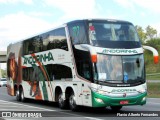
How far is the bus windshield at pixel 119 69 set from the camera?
15.4 metres

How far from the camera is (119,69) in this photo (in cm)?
1546

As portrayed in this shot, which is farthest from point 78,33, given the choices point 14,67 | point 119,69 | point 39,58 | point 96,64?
point 14,67

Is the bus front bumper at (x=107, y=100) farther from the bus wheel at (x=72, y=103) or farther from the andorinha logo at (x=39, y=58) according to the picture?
the andorinha logo at (x=39, y=58)

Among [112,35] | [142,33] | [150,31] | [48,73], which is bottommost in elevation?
[48,73]

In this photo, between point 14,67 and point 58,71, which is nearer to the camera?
point 58,71

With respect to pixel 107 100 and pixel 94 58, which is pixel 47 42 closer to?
pixel 94 58

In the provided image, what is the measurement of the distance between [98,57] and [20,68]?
407 inches

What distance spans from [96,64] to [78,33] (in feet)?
6.32

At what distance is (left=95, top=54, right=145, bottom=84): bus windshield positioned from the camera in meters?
15.4

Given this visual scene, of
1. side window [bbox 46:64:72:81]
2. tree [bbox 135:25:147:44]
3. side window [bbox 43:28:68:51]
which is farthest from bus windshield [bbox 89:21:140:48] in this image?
tree [bbox 135:25:147:44]

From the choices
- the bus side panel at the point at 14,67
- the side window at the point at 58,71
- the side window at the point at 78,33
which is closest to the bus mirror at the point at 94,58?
the side window at the point at 78,33

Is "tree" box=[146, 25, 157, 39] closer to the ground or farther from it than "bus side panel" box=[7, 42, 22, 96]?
farther from it

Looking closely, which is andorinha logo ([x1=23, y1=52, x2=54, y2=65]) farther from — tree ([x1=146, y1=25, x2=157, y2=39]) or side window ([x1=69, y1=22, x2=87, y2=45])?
tree ([x1=146, y1=25, x2=157, y2=39])

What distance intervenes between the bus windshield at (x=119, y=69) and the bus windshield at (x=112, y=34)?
57 cm
